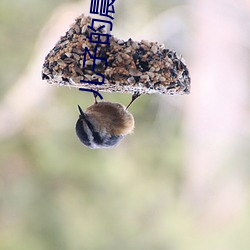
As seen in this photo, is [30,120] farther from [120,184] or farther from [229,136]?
[229,136]

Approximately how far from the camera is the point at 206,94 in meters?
3.34

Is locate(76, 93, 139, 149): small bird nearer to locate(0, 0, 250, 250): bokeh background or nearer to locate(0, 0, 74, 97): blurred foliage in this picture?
locate(0, 0, 250, 250): bokeh background

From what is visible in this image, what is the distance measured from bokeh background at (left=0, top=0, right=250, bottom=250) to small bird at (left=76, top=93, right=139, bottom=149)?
1676mm

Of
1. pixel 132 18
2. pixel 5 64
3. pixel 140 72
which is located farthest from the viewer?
pixel 5 64

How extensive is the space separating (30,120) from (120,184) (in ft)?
2.37

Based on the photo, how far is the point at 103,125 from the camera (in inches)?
53.8

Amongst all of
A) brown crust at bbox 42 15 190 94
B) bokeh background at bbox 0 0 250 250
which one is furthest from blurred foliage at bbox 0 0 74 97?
brown crust at bbox 42 15 190 94

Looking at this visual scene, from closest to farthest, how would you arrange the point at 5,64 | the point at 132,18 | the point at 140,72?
the point at 140,72, the point at 132,18, the point at 5,64

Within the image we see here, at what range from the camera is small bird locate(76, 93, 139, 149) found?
133 cm

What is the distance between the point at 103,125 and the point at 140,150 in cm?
217

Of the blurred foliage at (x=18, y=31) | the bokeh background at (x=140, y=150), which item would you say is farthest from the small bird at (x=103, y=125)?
the blurred foliage at (x=18, y=31)

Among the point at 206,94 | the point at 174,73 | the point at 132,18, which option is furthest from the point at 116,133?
the point at 206,94

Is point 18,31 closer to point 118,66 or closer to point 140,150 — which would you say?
point 140,150

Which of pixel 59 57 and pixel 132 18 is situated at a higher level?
pixel 132 18
